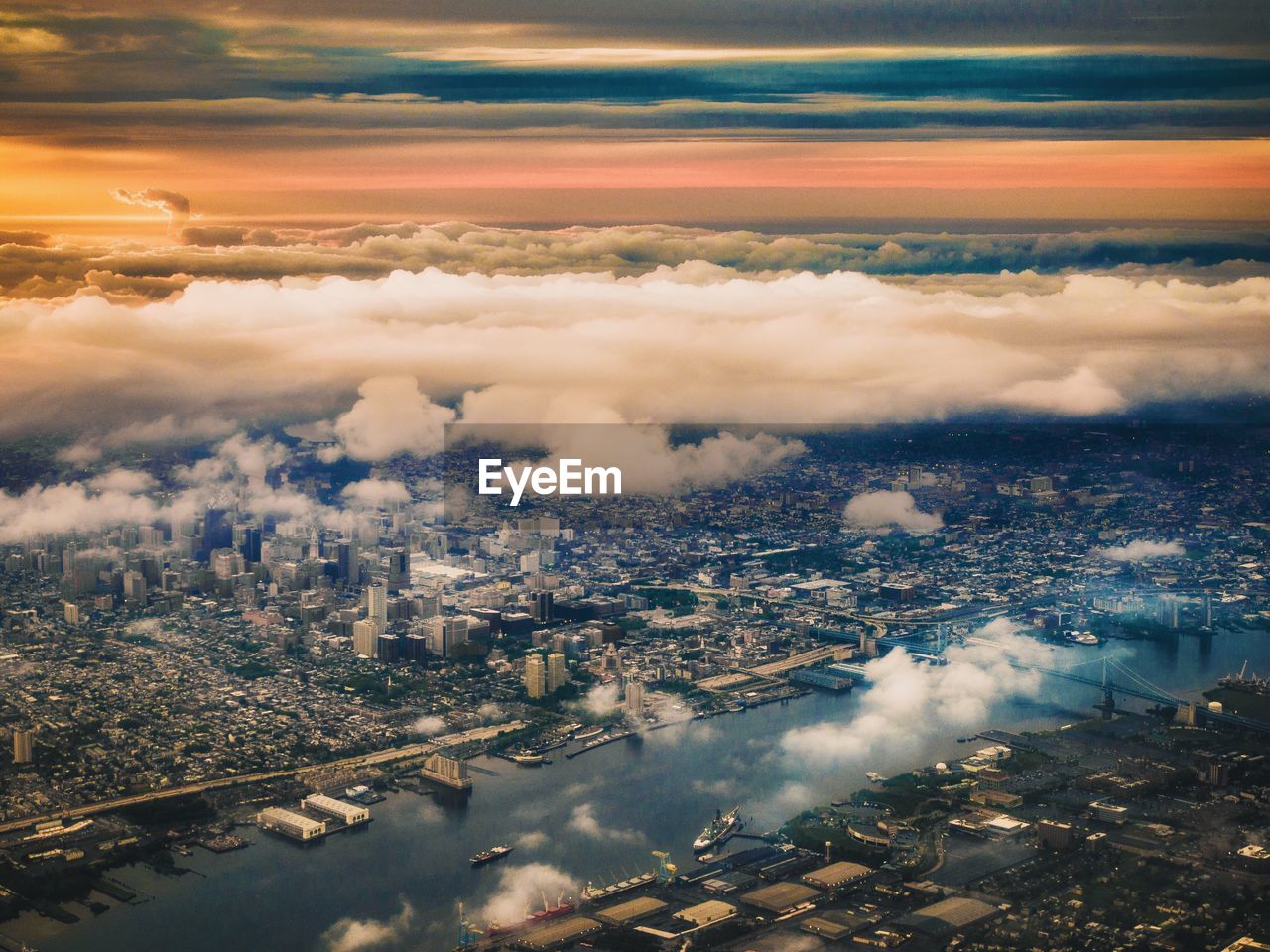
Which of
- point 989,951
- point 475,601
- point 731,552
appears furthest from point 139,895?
point 731,552

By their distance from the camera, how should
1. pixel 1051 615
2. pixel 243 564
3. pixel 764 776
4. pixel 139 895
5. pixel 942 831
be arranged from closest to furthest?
pixel 139 895 < pixel 942 831 < pixel 764 776 < pixel 1051 615 < pixel 243 564

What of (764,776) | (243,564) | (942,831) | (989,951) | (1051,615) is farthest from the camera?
(243,564)

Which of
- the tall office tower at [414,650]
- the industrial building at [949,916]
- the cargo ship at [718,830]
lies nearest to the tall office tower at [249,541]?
the tall office tower at [414,650]

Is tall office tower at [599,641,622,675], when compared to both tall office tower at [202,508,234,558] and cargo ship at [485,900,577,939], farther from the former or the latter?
tall office tower at [202,508,234,558]

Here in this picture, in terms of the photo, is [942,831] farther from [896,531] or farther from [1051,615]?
[896,531]

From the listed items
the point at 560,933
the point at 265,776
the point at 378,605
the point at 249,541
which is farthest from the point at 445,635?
the point at 560,933

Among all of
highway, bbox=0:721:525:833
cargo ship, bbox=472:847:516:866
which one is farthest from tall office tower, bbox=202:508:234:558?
cargo ship, bbox=472:847:516:866

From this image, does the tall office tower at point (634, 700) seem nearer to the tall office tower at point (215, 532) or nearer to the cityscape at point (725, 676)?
the cityscape at point (725, 676)
